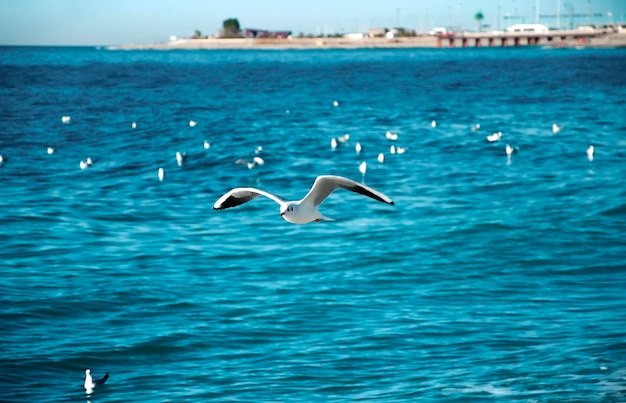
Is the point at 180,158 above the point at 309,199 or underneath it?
underneath

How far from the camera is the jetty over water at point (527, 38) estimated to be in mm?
172250

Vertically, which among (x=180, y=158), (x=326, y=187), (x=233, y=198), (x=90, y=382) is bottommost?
(x=90, y=382)

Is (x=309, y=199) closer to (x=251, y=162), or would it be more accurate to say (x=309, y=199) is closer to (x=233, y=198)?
(x=233, y=198)

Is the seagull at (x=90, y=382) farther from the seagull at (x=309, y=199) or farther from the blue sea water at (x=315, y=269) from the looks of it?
the seagull at (x=309, y=199)

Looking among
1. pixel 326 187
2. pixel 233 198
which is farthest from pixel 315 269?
pixel 326 187

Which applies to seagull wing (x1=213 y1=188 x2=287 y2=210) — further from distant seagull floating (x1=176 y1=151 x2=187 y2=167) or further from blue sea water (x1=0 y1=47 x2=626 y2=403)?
distant seagull floating (x1=176 y1=151 x2=187 y2=167)

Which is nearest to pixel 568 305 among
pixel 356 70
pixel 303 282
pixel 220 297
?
pixel 303 282

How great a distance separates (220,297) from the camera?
635 inches

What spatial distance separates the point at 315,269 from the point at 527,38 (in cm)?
17731

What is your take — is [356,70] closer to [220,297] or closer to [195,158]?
[195,158]

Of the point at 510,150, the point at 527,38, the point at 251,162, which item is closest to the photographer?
the point at 251,162

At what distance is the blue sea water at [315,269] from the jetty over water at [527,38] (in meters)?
141

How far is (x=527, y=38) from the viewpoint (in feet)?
612

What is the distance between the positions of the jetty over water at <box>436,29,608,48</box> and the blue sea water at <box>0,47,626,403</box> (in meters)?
141
